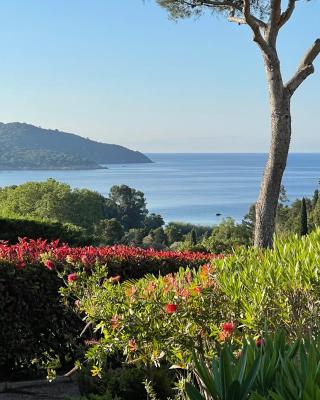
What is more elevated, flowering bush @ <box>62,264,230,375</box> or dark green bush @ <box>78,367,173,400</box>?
flowering bush @ <box>62,264,230,375</box>

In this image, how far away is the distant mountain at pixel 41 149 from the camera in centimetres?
13625

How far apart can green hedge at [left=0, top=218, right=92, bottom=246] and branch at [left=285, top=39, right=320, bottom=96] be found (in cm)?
567

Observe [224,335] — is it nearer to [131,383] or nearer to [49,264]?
[131,383]

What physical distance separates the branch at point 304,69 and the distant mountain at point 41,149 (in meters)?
126

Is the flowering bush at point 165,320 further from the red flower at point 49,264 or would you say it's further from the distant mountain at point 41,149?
the distant mountain at point 41,149

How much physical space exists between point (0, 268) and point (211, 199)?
373 ft

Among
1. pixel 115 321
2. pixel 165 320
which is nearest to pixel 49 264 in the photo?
pixel 115 321

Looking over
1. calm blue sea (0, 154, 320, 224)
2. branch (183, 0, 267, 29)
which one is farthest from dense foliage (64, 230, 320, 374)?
calm blue sea (0, 154, 320, 224)

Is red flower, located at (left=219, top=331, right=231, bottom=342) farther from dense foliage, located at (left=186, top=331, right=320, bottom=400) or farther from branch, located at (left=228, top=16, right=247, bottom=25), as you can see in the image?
branch, located at (left=228, top=16, right=247, bottom=25)

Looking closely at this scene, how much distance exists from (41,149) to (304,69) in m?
134

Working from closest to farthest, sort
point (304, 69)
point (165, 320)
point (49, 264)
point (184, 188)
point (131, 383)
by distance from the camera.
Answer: point (165, 320) < point (131, 383) < point (49, 264) < point (304, 69) < point (184, 188)

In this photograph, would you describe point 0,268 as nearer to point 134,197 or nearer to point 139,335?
point 139,335

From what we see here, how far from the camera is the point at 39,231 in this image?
13555 mm

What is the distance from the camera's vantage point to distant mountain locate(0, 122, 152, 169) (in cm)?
13625
